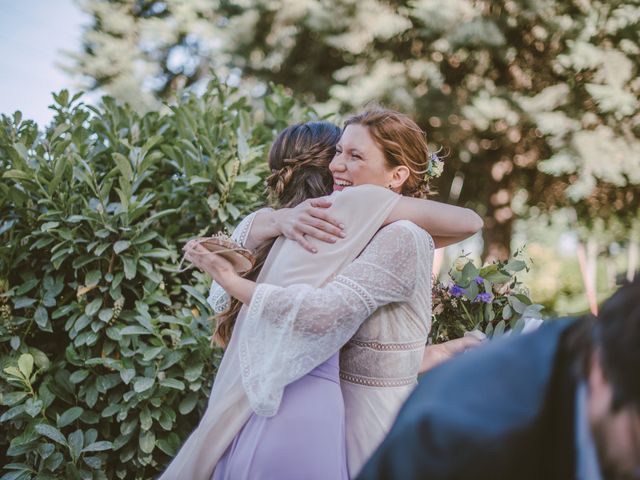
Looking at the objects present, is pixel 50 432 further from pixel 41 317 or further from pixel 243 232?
pixel 243 232

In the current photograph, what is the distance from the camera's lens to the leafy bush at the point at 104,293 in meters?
2.99

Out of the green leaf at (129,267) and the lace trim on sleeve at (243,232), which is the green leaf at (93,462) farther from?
the lace trim on sleeve at (243,232)

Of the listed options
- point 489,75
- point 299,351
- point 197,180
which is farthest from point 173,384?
point 489,75

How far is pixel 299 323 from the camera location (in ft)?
5.58

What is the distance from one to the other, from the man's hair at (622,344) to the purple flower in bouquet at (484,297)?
1.90 meters

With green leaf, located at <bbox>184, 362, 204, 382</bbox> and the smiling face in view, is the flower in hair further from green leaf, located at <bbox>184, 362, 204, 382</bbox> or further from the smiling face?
green leaf, located at <bbox>184, 362, 204, 382</bbox>

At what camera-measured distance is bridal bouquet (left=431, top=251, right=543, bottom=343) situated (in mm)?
2664

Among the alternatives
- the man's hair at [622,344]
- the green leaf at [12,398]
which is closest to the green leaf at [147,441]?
the green leaf at [12,398]

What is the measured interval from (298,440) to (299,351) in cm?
25

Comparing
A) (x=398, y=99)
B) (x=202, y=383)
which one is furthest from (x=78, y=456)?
(x=398, y=99)

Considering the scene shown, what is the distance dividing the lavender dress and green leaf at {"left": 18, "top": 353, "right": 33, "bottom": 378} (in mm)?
1545

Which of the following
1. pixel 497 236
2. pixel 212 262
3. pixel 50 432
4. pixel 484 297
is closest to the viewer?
pixel 212 262

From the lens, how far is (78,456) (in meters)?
2.93

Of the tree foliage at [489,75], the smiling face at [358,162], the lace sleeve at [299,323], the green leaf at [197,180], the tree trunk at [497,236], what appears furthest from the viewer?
the tree trunk at [497,236]
